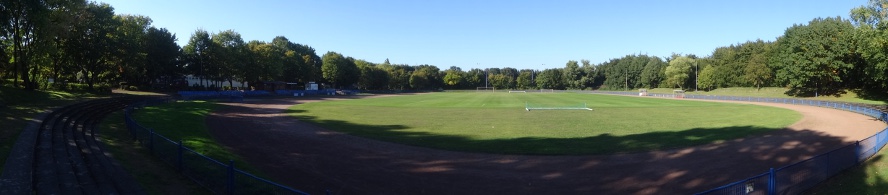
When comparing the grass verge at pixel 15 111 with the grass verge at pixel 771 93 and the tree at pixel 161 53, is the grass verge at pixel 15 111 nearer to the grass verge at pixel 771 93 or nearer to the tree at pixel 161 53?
the tree at pixel 161 53

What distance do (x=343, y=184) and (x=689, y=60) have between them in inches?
5235

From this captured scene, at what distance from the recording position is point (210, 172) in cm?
1222

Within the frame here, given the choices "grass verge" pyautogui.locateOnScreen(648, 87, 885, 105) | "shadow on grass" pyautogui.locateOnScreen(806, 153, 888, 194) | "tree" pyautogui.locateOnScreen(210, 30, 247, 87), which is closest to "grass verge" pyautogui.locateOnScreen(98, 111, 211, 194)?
"shadow on grass" pyautogui.locateOnScreen(806, 153, 888, 194)

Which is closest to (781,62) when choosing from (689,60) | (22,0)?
(689,60)

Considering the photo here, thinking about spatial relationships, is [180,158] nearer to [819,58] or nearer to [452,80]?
[819,58]

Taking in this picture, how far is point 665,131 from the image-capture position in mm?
26031

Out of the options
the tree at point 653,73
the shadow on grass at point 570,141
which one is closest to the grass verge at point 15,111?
the shadow on grass at point 570,141

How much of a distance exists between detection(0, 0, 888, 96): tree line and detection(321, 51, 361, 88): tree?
32 cm

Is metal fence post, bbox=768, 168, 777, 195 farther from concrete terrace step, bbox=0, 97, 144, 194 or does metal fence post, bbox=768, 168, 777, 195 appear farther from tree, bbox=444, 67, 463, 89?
tree, bbox=444, 67, 463, 89

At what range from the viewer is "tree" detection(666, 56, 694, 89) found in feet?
398

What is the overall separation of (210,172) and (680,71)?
437 feet

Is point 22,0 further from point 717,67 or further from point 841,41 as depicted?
point 717,67

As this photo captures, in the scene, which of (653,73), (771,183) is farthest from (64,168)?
(653,73)

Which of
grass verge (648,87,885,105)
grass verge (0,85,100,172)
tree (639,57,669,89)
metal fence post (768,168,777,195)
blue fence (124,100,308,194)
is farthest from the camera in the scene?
tree (639,57,669,89)
